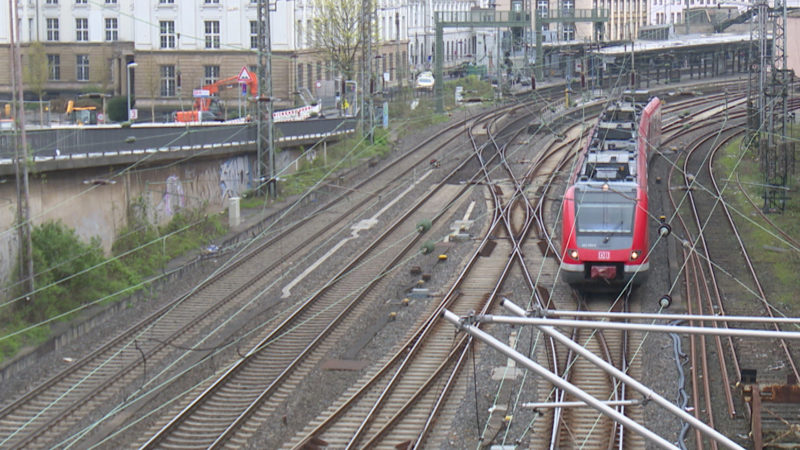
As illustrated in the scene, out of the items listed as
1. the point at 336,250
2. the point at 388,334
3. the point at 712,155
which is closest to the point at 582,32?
the point at 712,155

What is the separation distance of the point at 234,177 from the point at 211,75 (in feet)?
77.4

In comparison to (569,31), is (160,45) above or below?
below

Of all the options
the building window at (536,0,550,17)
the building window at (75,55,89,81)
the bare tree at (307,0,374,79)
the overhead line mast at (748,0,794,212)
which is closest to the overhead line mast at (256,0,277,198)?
the overhead line mast at (748,0,794,212)

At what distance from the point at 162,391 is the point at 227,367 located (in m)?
1.24

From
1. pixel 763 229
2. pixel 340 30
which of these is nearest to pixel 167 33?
pixel 340 30

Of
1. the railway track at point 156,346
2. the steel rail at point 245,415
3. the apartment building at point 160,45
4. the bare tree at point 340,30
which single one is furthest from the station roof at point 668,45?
the steel rail at point 245,415

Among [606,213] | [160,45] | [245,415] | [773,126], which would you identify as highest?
[160,45]

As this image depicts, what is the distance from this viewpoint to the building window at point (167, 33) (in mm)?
53312

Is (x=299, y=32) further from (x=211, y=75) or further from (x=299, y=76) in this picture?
(x=211, y=75)

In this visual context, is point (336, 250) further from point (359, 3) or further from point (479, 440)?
point (359, 3)

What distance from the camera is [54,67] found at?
2243 inches

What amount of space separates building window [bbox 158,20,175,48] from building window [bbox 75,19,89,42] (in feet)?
17.2

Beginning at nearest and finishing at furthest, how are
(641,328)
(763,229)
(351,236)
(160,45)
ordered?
(641,328) < (763,229) < (351,236) < (160,45)

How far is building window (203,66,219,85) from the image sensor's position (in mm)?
53219
